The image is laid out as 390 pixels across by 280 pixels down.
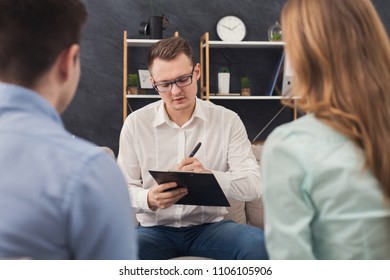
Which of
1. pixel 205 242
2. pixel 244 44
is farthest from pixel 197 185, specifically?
pixel 244 44

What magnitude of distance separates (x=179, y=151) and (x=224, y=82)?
1589mm

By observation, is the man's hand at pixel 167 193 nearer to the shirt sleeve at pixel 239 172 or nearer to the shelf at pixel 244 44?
the shirt sleeve at pixel 239 172

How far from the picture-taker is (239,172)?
72.9 inches

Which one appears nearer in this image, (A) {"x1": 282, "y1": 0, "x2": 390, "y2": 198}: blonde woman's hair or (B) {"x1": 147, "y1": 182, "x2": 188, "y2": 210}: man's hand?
(A) {"x1": 282, "y1": 0, "x2": 390, "y2": 198}: blonde woman's hair

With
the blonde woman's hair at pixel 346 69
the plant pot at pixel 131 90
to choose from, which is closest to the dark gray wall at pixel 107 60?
the plant pot at pixel 131 90

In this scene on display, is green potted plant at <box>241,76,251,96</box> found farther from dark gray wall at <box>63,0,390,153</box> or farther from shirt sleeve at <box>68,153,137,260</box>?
shirt sleeve at <box>68,153,137,260</box>

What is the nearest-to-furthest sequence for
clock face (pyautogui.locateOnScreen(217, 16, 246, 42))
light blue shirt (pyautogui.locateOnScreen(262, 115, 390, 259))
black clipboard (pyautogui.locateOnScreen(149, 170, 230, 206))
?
light blue shirt (pyautogui.locateOnScreen(262, 115, 390, 259)), black clipboard (pyautogui.locateOnScreen(149, 170, 230, 206)), clock face (pyautogui.locateOnScreen(217, 16, 246, 42))

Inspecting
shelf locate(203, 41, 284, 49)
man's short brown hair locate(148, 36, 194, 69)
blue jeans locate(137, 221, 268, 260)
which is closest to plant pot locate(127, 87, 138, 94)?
shelf locate(203, 41, 284, 49)

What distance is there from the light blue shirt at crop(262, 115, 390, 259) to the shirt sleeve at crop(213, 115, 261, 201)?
36.5 inches

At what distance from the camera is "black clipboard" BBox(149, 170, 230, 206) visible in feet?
4.71

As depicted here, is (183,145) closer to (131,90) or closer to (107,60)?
(131,90)

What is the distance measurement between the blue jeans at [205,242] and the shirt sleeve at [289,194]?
2.47 feet
